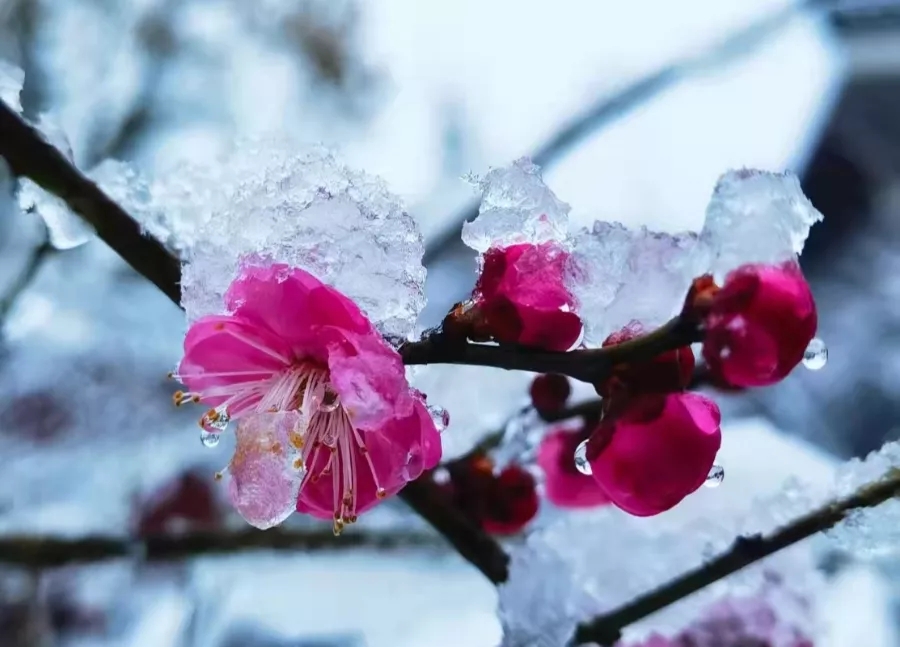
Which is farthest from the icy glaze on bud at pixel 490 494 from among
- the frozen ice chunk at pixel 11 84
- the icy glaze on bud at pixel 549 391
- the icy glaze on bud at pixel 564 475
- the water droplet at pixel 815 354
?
the frozen ice chunk at pixel 11 84

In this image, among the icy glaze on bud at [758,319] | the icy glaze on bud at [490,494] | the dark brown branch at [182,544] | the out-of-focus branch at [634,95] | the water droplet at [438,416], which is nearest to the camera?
the icy glaze on bud at [758,319]

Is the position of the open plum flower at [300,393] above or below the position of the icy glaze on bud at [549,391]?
above

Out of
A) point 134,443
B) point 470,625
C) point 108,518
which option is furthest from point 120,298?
point 470,625

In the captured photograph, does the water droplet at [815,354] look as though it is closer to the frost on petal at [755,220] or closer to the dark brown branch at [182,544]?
the frost on petal at [755,220]

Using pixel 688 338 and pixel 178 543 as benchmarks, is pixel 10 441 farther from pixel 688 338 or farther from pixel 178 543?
pixel 688 338

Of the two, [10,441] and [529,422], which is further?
[10,441]

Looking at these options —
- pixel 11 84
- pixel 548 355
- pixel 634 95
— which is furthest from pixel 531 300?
pixel 634 95

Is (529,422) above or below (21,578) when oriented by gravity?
above
